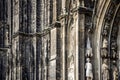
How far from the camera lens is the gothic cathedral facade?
23.3 m

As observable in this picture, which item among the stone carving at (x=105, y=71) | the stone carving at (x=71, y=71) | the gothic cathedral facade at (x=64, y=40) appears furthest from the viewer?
→ the stone carving at (x=71, y=71)

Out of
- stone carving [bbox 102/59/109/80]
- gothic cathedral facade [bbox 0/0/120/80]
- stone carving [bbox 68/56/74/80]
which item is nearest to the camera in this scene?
stone carving [bbox 102/59/109/80]

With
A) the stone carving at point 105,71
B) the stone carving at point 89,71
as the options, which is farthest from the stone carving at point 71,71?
the stone carving at point 105,71

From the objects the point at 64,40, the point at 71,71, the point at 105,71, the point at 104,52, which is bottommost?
the point at 71,71

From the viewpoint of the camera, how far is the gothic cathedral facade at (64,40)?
2328 cm

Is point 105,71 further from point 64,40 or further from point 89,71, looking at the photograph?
point 64,40

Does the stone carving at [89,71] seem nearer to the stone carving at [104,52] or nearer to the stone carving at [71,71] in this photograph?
the stone carving at [104,52]

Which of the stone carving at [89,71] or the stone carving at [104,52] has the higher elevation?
the stone carving at [104,52]

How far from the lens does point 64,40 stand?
82.6 feet

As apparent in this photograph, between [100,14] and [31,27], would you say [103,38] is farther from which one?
[31,27]

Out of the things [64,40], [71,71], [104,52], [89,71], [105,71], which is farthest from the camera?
[64,40]

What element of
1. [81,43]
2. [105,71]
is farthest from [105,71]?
[81,43]

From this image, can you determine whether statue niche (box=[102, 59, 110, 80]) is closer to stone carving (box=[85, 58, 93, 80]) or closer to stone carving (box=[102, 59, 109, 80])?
stone carving (box=[102, 59, 109, 80])

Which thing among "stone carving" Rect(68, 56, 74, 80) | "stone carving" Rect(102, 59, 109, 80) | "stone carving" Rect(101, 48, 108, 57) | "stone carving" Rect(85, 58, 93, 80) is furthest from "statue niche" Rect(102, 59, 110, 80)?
"stone carving" Rect(68, 56, 74, 80)
